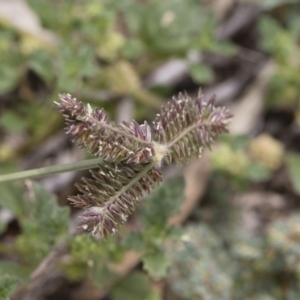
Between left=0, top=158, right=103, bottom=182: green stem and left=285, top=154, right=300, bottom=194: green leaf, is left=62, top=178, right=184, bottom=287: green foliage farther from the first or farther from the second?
left=285, top=154, right=300, bottom=194: green leaf

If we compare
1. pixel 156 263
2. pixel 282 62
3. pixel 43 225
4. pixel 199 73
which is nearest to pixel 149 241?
pixel 156 263

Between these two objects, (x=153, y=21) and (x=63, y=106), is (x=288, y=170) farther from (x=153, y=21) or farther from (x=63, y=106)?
(x=63, y=106)

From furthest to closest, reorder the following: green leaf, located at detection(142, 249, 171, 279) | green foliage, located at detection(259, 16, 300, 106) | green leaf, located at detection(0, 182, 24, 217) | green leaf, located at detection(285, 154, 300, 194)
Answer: green foliage, located at detection(259, 16, 300, 106) < green leaf, located at detection(285, 154, 300, 194) < green leaf, located at detection(0, 182, 24, 217) < green leaf, located at detection(142, 249, 171, 279)

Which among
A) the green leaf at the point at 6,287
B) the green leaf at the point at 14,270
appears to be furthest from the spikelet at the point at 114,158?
the green leaf at the point at 14,270

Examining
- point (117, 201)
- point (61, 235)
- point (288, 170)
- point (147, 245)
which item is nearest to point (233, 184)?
point (288, 170)

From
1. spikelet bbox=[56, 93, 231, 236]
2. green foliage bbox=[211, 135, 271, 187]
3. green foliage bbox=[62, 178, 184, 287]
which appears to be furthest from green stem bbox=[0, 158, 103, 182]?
green foliage bbox=[211, 135, 271, 187]

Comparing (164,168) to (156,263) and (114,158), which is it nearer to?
(156,263)
